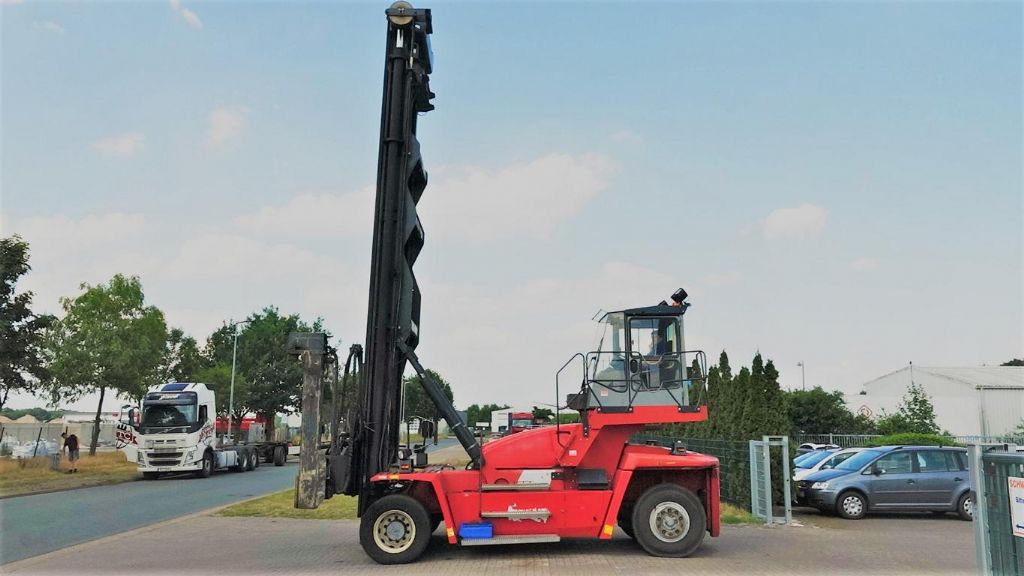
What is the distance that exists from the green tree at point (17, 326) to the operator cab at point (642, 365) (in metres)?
25.5

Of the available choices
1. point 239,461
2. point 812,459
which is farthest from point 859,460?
point 239,461

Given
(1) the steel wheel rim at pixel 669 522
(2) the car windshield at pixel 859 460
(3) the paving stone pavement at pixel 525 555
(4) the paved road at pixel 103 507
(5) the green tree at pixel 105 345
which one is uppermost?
(5) the green tree at pixel 105 345

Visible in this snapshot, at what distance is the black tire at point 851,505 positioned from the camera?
625 inches

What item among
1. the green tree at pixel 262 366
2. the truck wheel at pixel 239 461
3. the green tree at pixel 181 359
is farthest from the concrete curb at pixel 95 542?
the green tree at pixel 262 366

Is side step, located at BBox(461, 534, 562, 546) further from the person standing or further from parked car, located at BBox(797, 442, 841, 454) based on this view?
the person standing

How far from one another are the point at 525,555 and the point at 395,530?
188 cm

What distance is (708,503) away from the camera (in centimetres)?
1107

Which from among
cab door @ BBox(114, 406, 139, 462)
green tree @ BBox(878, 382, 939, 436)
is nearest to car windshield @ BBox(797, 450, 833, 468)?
green tree @ BBox(878, 382, 939, 436)

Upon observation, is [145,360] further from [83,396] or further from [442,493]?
[442,493]

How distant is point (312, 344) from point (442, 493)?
106 inches

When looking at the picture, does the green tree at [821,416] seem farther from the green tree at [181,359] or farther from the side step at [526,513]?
the side step at [526,513]

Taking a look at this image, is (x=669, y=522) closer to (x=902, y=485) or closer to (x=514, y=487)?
(x=514, y=487)

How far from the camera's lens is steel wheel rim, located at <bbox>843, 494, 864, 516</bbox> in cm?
1587

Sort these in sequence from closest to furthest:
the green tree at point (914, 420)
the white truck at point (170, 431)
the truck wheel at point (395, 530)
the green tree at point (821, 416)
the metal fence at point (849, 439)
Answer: the truck wheel at point (395, 530) → the white truck at point (170, 431) → the metal fence at point (849, 439) → the green tree at point (914, 420) → the green tree at point (821, 416)
